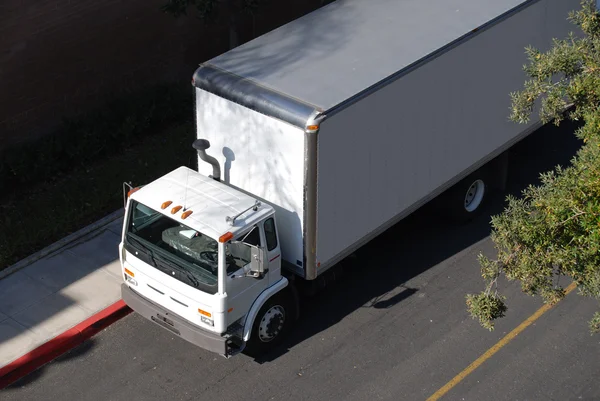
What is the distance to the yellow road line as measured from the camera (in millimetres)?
12242

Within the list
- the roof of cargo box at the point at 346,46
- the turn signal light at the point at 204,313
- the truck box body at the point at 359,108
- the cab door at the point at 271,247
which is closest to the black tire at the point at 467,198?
the truck box body at the point at 359,108

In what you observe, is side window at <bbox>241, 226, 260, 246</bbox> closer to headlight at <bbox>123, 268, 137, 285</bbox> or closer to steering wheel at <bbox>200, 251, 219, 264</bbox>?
steering wheel at <bbox>200, 251, 219, 264</bbox>

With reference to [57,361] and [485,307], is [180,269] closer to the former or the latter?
[57,361]

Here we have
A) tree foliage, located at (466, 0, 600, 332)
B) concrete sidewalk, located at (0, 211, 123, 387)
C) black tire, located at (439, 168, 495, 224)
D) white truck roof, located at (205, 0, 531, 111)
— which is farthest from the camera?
black tire, located at (439, 168, 495, 224)

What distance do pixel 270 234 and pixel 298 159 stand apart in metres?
1.09

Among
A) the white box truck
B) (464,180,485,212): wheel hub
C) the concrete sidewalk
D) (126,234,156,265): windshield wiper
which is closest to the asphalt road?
the concrete sidewalk

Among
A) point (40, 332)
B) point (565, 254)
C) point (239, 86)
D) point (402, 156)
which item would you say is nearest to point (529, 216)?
point (565, 254)

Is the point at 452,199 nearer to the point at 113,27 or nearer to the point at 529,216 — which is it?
the point at 529,216

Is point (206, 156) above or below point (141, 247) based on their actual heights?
above

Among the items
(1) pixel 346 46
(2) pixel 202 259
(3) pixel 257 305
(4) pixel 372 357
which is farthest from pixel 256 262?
(1) pixel 346 46

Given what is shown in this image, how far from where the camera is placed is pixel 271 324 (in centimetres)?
1270

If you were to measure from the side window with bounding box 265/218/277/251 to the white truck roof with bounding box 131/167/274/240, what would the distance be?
0.17 meters

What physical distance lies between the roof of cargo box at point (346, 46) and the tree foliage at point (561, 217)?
258 cm

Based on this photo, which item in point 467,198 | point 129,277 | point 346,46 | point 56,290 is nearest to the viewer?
point 129,277
